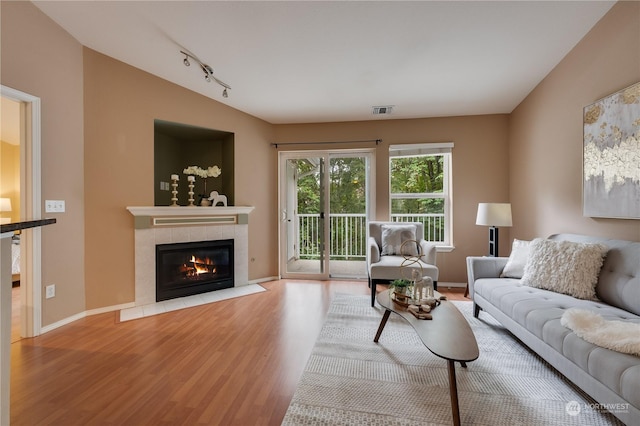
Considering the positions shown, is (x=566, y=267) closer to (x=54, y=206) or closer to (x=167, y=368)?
(x=167, y=368)

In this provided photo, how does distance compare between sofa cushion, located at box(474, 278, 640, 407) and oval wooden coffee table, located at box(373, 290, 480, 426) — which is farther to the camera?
oval wooden coffee table, located at box(373, 290, 480, 426)

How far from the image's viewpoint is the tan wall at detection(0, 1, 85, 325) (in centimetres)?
204

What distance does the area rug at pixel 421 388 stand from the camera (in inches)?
54.4

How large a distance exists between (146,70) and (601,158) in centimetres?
435

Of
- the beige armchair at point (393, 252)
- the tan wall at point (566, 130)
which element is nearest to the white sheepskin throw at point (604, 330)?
the tan wall at point (566, 130)

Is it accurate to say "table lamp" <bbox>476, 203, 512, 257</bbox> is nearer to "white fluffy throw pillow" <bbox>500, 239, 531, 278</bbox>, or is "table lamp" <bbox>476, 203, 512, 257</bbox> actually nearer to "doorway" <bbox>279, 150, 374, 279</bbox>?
"white fluffy throw pillow" <bbox>500, 239, 531, 278</bbox>

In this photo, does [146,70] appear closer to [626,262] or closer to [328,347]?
[328,347]

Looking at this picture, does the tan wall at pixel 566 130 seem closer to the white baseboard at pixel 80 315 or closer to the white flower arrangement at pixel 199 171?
the white flower arrangement at pixel 199 171

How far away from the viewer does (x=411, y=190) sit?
4074 mm

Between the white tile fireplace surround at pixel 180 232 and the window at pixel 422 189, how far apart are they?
225cm

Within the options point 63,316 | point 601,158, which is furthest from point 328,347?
point 601,158

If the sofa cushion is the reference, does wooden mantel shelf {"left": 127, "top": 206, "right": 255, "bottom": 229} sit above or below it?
above

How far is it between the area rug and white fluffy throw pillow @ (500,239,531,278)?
22.0 inches

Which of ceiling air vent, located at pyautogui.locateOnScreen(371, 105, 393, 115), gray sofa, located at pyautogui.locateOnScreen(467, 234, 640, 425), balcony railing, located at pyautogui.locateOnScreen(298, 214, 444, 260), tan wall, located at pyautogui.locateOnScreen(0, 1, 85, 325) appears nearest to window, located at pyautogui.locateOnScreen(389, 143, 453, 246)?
balcony railing, located at pyautogui.locateOnScreen(298, 214, 444, 260)
